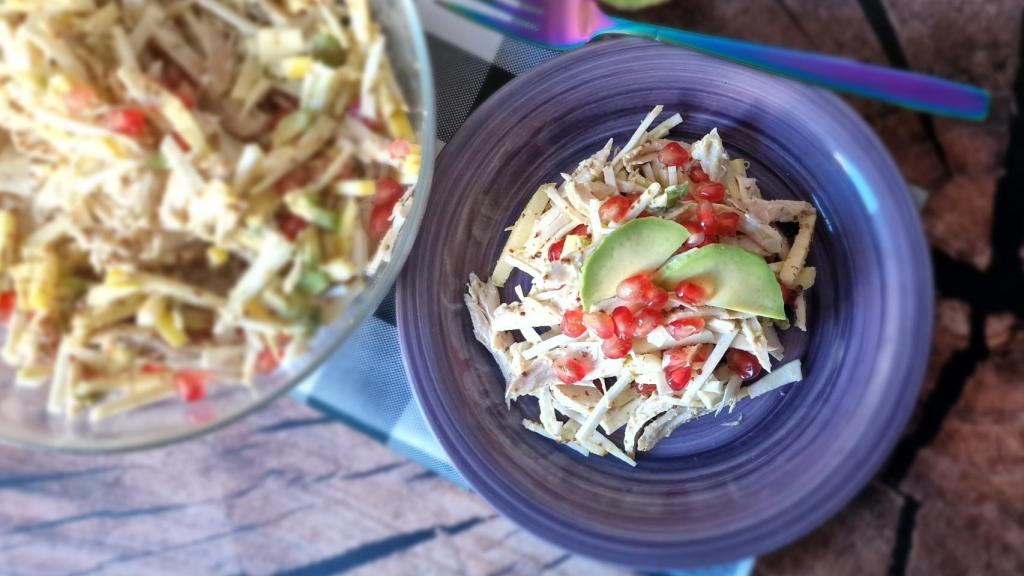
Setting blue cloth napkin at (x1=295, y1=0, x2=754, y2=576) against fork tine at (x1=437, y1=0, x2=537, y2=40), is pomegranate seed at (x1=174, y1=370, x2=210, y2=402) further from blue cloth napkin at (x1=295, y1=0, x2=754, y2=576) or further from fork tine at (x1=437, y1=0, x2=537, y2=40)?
fork tine at (x1=437, y1=0, x2=537, y2=40)

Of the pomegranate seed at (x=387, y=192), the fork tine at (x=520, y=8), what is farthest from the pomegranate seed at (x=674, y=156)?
the pomegranate seed at (x=387, y=192)

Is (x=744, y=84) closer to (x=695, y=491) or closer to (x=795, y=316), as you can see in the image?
(x=795, y=316)

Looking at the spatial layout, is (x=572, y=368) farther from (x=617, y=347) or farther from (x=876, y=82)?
(x=876, y=82)

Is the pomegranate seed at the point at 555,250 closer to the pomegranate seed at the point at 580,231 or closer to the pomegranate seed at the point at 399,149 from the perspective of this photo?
the pomegranate seed at the point at 580,231

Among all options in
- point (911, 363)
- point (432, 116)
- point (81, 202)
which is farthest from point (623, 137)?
point (81, 202)

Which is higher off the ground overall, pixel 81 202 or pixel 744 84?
pixel 744 84

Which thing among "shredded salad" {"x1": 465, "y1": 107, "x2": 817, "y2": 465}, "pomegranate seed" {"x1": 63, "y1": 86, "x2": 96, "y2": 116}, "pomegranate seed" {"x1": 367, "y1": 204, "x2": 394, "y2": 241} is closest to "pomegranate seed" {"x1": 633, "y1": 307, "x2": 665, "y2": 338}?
"shredded salad" {"x1": 465, "y1": 107, "x2": 817, "y2": 465}

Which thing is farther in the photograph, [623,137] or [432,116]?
[623,137]
